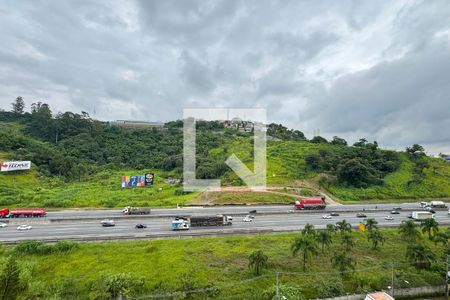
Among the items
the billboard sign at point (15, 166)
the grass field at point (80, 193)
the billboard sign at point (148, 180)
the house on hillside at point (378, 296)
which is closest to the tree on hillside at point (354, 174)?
the grass field at point (80, 193)

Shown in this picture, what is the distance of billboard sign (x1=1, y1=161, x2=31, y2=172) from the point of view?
68.6 metres

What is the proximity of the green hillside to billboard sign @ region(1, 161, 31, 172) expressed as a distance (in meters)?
1.62

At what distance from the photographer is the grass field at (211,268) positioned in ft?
85.4

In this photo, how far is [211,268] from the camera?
96.1 ft

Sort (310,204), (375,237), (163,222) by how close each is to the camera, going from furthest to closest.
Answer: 1. (310,204)
2. (163,222)
3. (375,237)

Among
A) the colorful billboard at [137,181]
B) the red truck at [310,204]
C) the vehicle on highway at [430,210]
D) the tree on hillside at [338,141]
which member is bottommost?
the vehicle on highway at [430,210]

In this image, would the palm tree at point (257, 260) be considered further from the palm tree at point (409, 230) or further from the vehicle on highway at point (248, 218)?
the palm tree at point (409, 230)

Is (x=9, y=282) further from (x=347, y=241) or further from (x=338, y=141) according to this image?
(x=338, y=141)

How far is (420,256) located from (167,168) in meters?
69.8

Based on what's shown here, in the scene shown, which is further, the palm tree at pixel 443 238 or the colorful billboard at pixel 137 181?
the colorful billboard at pixel 137 181

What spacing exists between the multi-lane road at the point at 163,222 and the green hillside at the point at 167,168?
262 inches

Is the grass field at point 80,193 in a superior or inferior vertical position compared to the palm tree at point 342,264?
superior

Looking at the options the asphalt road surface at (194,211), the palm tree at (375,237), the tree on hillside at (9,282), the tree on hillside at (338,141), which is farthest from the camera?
the tree on hillside at (338,141)

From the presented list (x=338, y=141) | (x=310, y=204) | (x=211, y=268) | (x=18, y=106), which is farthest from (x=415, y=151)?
(x=18, y=106)
